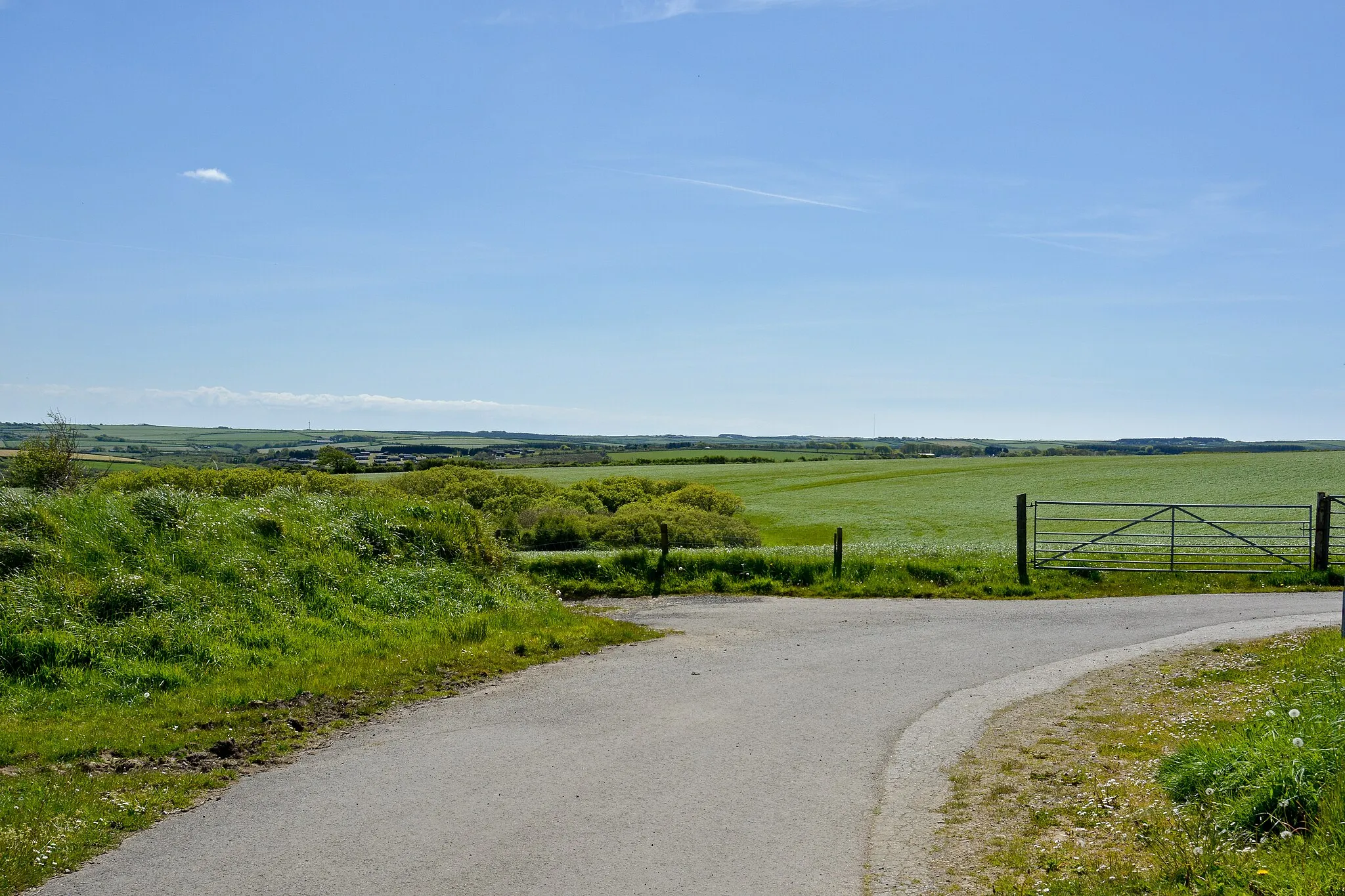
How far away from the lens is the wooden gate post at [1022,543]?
21.8 m

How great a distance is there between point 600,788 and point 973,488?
2252 inches

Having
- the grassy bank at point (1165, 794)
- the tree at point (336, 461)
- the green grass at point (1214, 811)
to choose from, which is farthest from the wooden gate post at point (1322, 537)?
the tree at point (336, 461)

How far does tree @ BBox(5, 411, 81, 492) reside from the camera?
32.4m

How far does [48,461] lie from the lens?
3462cm

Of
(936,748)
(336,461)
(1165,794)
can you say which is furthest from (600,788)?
(336,461)

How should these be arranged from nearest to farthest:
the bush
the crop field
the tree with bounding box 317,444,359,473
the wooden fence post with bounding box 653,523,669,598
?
the wooden fence post with bounding box 653,523,669,598 → the bush → the tree with bounding box 317,444,359,473 → the crop field

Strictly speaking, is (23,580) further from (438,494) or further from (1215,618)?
(438,494)

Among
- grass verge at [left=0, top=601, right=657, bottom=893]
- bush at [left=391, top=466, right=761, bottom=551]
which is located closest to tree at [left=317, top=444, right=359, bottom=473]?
bush at [left=391, top=466, right=761, bottom=551]

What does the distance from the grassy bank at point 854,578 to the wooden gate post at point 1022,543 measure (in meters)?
0.17

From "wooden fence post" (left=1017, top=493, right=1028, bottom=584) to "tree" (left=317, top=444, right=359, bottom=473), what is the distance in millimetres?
57203

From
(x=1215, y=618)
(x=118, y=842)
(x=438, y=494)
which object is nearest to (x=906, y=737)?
(x=118, y=842)

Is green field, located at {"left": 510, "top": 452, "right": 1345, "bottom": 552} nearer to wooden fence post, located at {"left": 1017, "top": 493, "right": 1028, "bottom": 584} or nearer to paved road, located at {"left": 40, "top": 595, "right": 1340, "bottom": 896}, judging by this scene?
wooden fence post, located at {"left": 1017, "top": 493, "right": 1028, "bottom": 584}

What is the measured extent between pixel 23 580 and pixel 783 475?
71.1 meters

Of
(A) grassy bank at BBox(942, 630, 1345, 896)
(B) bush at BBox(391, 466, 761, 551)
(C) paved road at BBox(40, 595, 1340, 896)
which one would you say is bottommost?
(B) bush at BBox(391, 466, 761, 551)
